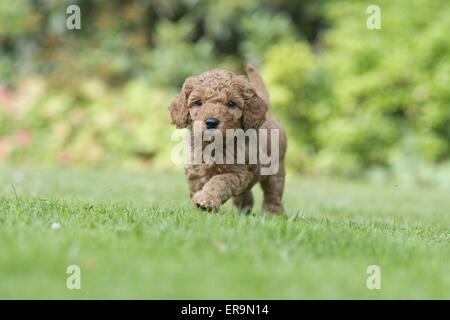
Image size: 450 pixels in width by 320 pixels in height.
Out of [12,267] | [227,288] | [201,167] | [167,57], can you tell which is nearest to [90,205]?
[201,167]

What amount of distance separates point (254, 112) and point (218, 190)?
64 cm

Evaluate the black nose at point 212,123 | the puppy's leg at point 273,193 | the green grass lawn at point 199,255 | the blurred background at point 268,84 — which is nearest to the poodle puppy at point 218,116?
the black nose at point 212,123

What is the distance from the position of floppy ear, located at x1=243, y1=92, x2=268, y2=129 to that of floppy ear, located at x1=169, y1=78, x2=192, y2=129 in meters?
0.40

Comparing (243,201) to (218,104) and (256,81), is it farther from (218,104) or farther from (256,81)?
(218,104)

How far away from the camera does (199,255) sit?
3.37 metres

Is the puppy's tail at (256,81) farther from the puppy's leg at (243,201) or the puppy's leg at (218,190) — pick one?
the puppy's leg at (218,190)

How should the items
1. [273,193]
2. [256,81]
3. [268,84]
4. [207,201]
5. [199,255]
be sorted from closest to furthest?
[199,255], [207,201], [273,193], [256,81], [268,84]

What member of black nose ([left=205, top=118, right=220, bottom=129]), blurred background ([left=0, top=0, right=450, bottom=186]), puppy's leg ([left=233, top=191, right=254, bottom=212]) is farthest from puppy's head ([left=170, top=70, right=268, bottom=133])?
blurred background ([left=0, top=0, right=450, bottom=186])

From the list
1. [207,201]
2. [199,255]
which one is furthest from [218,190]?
[199,255]

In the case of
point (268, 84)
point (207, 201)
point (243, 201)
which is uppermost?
point (268, 84)

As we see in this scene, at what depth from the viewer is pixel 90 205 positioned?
498 cm

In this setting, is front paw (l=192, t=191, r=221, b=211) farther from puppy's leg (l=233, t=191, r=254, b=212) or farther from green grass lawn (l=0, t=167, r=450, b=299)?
puppy's leg (l=233, t=191, r=254, b=212)

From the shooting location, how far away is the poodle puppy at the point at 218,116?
470 centimetres
